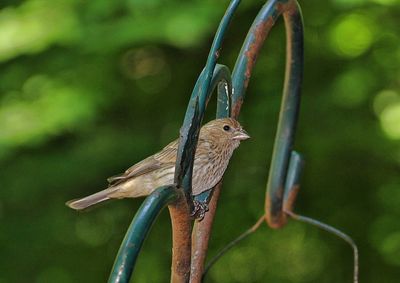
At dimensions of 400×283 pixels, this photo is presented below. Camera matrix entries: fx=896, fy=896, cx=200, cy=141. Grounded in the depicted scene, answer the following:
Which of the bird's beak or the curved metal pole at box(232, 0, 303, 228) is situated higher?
the curved metal pole at box(232, 0, 303, 228)

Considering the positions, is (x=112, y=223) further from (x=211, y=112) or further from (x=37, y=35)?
(x=37, y=35)

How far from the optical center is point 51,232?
6.29 metres

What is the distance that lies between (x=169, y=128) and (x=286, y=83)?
3.56m

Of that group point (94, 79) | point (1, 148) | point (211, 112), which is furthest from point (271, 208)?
point (211, 112)

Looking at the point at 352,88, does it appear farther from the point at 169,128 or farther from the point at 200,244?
the point at 200,244

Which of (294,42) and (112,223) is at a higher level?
(294,42)

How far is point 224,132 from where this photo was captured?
337cm

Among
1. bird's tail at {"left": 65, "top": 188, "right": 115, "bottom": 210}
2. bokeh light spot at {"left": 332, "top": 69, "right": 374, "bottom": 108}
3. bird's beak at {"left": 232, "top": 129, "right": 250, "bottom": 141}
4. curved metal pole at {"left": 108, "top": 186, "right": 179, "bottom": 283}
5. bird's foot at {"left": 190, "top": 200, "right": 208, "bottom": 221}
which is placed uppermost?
curved metal pole at {"left": 108, "top": 186, "right": 179, "bottom": 283}

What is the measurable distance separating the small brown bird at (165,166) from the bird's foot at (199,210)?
2.60ft

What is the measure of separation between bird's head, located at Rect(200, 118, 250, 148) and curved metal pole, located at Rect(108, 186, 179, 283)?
113cm

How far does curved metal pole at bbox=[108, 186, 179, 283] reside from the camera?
1.67m

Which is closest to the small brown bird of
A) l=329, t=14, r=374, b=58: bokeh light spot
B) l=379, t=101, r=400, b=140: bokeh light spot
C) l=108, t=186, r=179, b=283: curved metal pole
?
l=108, t=186, r=179, b=283: curved metal pole

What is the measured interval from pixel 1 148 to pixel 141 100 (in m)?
2.05

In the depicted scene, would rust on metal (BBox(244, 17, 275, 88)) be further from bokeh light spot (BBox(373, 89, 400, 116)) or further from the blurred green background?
bokeh light spot (BBox(373, 89, 400, 116))
